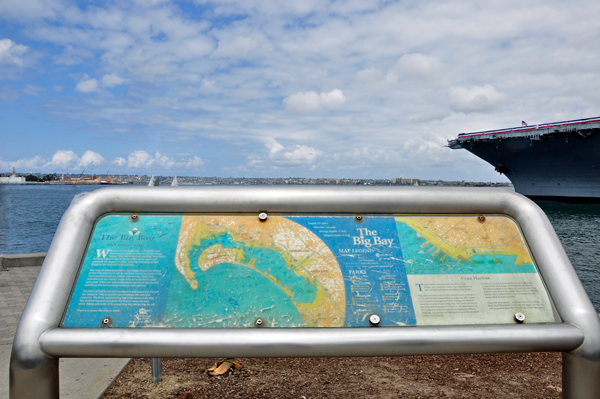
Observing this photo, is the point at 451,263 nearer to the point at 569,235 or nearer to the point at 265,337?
the point at 265,337

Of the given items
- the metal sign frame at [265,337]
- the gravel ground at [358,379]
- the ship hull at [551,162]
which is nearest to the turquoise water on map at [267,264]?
the metal sign frame at [265,337]

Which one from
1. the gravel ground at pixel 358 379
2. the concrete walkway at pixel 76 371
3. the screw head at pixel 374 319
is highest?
the screw head at pixel 374 319

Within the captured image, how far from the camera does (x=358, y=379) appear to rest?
2969 mm

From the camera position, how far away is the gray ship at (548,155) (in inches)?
928

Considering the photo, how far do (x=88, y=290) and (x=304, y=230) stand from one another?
0.96m

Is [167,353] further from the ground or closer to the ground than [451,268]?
closer to the ground

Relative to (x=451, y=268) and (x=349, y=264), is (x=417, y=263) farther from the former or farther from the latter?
(x=349, y=264)

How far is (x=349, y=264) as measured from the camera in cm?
161

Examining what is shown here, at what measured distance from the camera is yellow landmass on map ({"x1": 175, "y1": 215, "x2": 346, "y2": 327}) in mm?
1527

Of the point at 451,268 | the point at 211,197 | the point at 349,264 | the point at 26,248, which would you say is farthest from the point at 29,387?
the point at 26,248

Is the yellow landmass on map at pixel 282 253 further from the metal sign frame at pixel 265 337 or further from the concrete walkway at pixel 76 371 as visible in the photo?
the concrete walkway at pixel 76 371

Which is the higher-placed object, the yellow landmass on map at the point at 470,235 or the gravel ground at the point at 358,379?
the yellow landmass on map at the point at 470,235

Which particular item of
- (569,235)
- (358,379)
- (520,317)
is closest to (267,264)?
(520,317)

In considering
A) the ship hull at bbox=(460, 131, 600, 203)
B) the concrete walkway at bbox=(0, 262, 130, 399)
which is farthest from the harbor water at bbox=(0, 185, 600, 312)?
the concrete walkway at bbox=(0, 262, 130, 399)
